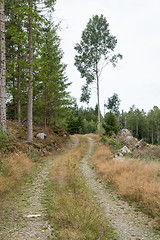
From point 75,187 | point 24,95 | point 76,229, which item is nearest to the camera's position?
point 76,229

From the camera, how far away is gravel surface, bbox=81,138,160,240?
386 cm

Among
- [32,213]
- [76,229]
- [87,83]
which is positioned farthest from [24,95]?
[76,229]

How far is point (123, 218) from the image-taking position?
4.71m

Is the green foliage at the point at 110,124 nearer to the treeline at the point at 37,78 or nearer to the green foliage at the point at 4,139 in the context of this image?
the treeline at the point at 37,78

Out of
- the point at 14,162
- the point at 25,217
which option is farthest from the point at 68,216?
the point at 14,162

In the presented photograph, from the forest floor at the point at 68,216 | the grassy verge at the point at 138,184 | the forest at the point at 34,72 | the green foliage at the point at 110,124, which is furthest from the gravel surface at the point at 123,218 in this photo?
the green foliage at the point at 110,124

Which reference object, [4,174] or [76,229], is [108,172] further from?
[76,229]

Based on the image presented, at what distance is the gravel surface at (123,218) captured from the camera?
386 centimetres

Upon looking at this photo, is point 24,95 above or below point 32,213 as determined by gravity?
above

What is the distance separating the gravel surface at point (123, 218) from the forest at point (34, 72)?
23.7 ft

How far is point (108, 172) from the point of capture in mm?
8938

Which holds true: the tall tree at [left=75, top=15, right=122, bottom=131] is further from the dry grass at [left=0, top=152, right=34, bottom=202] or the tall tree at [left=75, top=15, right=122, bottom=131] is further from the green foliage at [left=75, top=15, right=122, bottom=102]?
the dry grass at [left=0, top=152, right=34, bottom=202]

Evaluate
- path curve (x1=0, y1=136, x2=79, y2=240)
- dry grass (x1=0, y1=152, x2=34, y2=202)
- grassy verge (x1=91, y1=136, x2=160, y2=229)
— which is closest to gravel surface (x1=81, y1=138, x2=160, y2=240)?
grassy verge (x1=91, y1=136, x2=160, y2=229)

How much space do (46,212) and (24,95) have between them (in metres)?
15.6
